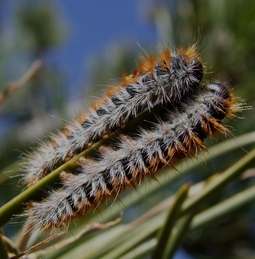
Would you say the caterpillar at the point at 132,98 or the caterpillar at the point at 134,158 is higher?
the caterpillar at the point at 132,98

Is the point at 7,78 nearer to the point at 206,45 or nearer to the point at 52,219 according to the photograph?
the point at 206,45

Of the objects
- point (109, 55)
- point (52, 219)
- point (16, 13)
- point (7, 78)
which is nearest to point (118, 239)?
point (52, 219)

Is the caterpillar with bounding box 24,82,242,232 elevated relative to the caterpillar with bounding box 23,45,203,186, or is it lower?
lower

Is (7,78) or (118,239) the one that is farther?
(7,78)

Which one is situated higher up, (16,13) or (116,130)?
(16,13)
